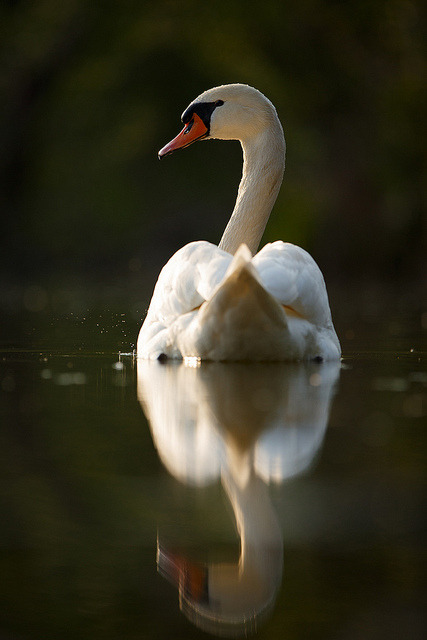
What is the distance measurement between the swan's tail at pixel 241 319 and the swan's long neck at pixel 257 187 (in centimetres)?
154

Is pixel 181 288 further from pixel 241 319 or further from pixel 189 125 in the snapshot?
pixel 189 125

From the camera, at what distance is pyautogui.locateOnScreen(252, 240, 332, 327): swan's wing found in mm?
4031

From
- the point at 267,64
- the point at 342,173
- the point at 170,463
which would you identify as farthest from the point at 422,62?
the point at 170,463

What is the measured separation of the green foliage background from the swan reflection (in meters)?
12.0

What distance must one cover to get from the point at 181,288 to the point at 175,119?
15.4m

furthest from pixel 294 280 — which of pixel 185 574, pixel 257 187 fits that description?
pixel 185 574

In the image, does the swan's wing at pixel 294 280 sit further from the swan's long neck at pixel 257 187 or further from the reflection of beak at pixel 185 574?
the reflection of beak at pixel 185 574

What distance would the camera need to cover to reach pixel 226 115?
5.74 m

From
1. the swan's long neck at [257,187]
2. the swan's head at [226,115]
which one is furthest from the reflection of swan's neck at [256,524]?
the swan's head at [226,115]

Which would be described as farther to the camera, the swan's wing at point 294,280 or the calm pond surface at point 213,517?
the swan's wing at point 294,280

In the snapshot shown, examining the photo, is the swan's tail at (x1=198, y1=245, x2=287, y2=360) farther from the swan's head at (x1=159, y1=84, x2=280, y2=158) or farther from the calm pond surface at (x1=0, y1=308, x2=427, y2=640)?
the swan's head at (x1=159, y1=84, x2=280, y2=158)

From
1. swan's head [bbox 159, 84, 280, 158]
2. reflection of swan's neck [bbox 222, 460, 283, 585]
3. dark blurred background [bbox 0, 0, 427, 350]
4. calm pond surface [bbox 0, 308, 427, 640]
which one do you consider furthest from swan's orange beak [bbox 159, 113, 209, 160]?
dark blurred background [bbox 0, 0, 427, 350]

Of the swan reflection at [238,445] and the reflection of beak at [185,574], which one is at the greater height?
the reflection of beak at [185,574]

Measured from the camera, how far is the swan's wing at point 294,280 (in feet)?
13.2
